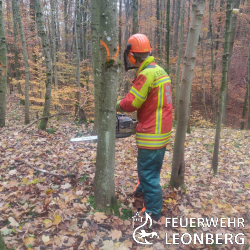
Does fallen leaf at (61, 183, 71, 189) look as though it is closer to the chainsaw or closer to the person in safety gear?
the chainsaw

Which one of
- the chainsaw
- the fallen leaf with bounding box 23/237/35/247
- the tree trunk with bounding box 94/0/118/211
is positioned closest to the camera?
the fallen leaf with bounding box 23/237/35/247

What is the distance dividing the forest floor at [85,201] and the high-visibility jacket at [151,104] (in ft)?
3.95

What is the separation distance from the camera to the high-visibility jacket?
2510 mm

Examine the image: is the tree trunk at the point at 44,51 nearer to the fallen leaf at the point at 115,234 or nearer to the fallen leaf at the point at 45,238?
the fallen leaf at the point at 45,238

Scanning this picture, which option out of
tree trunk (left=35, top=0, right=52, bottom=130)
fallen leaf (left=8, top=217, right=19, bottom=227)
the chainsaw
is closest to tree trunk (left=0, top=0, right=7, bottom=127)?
tree trunk (left=35, top=0, right=52, bottom=130)

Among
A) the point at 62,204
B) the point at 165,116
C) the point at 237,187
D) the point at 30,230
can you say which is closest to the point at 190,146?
the point at 237,187

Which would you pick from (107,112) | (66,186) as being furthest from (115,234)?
(107,112)

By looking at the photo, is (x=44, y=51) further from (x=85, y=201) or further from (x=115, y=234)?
(x=115, y=234)

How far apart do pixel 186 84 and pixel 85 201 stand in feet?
8.36

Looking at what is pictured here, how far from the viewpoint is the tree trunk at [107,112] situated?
2225mm

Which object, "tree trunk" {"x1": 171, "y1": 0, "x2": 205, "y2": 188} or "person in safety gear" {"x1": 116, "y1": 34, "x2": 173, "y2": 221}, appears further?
"tree trunk" {"x1": 171, "y1": 0, "x2": 205, "y2": 188}

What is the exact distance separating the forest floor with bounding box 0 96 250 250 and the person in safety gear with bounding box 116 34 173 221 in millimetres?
579

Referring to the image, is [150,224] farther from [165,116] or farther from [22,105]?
[22,105]

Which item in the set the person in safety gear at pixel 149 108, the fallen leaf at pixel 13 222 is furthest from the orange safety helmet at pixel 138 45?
the fallen leaf at pixel 13 222
